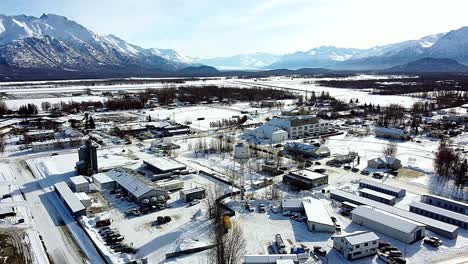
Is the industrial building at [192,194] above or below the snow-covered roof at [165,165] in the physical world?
below

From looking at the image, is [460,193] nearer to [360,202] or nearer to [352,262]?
[360,202]

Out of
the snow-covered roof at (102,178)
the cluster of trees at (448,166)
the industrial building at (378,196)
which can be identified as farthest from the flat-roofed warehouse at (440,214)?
the snow-covered roof at (102,178)

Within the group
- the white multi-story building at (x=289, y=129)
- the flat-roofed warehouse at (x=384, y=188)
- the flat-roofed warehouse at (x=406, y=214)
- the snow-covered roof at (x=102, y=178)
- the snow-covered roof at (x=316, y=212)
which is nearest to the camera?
the flat-roofed warehouse at (x=406, y=214)

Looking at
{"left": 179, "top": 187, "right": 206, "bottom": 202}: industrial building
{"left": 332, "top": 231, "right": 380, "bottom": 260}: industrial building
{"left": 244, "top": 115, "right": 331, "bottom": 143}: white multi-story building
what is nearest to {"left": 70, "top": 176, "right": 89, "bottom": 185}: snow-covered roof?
{"left": 179, "top": 187, "right": 206, "bottom": 202}: industrial building

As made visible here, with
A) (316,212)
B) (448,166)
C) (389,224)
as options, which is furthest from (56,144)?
(448,166)

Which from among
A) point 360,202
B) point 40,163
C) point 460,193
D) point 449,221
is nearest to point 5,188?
point 40,163

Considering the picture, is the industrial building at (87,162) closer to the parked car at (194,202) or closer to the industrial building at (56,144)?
the parked car at (194,202)

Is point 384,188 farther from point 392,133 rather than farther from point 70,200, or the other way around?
point 70,200
